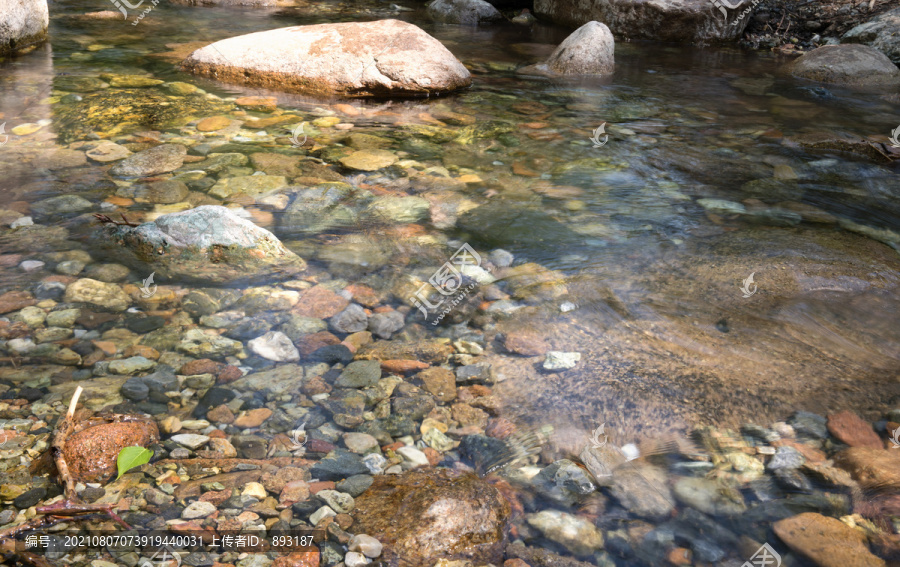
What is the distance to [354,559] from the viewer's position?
1.98m

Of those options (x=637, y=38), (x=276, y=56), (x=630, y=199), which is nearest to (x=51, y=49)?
(x=276, y=56)

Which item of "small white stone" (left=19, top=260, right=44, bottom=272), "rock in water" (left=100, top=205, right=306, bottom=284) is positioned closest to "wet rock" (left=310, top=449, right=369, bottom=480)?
"rock in water" (left=100, top=205, right=306, bottom=284)

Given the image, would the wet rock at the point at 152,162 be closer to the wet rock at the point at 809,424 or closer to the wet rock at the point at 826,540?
the wet rock at the point at 809,424

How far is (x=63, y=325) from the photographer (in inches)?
116

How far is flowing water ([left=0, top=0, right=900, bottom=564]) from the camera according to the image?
2.88 m

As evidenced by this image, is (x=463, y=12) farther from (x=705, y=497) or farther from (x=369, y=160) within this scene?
(x=705, y=497)

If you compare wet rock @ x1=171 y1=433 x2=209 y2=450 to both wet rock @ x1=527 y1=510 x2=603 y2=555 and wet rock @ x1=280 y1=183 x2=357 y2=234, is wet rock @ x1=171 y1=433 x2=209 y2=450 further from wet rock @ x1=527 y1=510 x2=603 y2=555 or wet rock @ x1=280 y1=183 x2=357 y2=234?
wet rock @ x1=280 y1=183 x2=357 y2=234

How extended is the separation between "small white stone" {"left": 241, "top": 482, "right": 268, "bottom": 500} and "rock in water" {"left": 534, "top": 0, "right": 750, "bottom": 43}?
10.3 meters

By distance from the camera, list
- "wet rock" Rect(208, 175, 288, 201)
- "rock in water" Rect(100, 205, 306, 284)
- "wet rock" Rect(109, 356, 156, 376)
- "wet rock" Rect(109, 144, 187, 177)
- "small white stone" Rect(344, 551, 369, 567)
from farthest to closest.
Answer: "wet rock" Rect(109, 144, 187, 177) → "wet rock" Rect(208, 175, 288, 201) → "rock in water" Rect(100, 205, 306, 284) → "wet rock" Rect(109, 356, 156, 376) → "small white stone" Rect(344, 551, 369, 567)

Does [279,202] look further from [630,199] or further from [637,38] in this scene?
[637,38]

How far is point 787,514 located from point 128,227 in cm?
362

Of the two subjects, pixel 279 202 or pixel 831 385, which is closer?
pixel 831 385

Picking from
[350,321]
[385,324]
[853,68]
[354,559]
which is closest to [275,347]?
[350,321]

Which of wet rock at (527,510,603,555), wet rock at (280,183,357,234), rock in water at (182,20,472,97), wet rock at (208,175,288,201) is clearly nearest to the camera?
wet rock at (527,510,603,555)
